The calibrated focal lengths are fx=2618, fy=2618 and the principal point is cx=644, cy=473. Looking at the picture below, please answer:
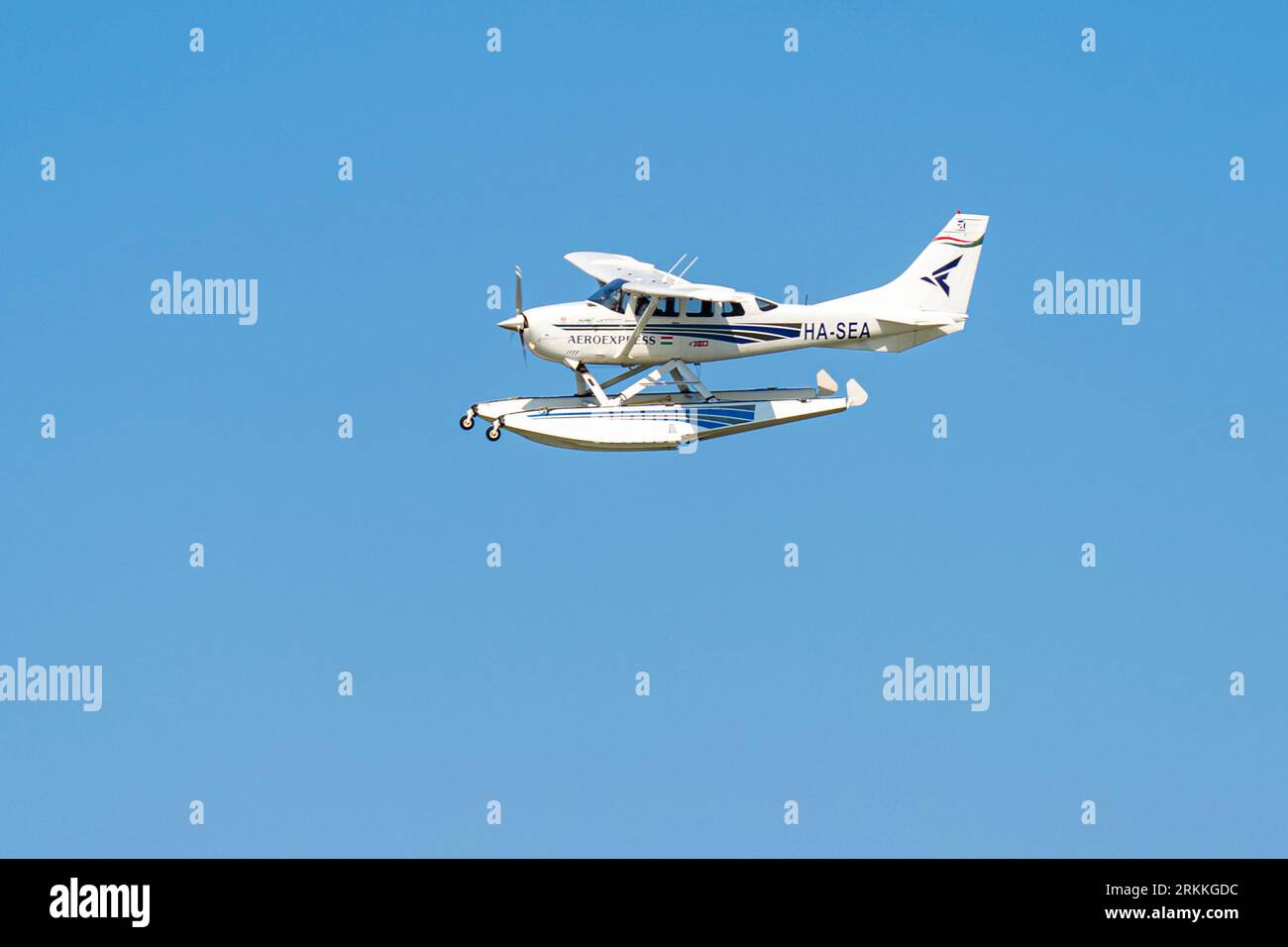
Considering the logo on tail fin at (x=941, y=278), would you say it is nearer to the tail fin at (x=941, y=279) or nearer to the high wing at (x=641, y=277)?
the tail fin at (x=941, y=279)

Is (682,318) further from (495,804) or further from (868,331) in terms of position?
(495,804)

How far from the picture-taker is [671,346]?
59625 mm

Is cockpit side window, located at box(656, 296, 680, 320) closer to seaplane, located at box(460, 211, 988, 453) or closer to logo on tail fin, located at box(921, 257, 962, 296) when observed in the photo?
seaplane, located at box(460, 211, 988, 453)

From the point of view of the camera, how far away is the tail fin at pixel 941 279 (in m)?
61.2

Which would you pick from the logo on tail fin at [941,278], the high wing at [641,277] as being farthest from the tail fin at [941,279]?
the high wing at [641,277]

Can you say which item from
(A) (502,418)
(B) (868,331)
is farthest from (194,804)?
(B) (868,331)

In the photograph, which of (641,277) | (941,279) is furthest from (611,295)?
(941,279)

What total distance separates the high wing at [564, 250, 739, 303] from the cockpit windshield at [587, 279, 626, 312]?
144 mm

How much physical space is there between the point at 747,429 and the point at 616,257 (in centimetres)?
541

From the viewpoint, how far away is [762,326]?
2355 inches

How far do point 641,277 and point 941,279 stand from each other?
7.37 m

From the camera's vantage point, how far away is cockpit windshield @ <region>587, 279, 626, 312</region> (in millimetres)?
59438

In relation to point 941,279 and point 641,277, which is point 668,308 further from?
point 941,279

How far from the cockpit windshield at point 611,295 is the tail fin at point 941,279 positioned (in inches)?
218
